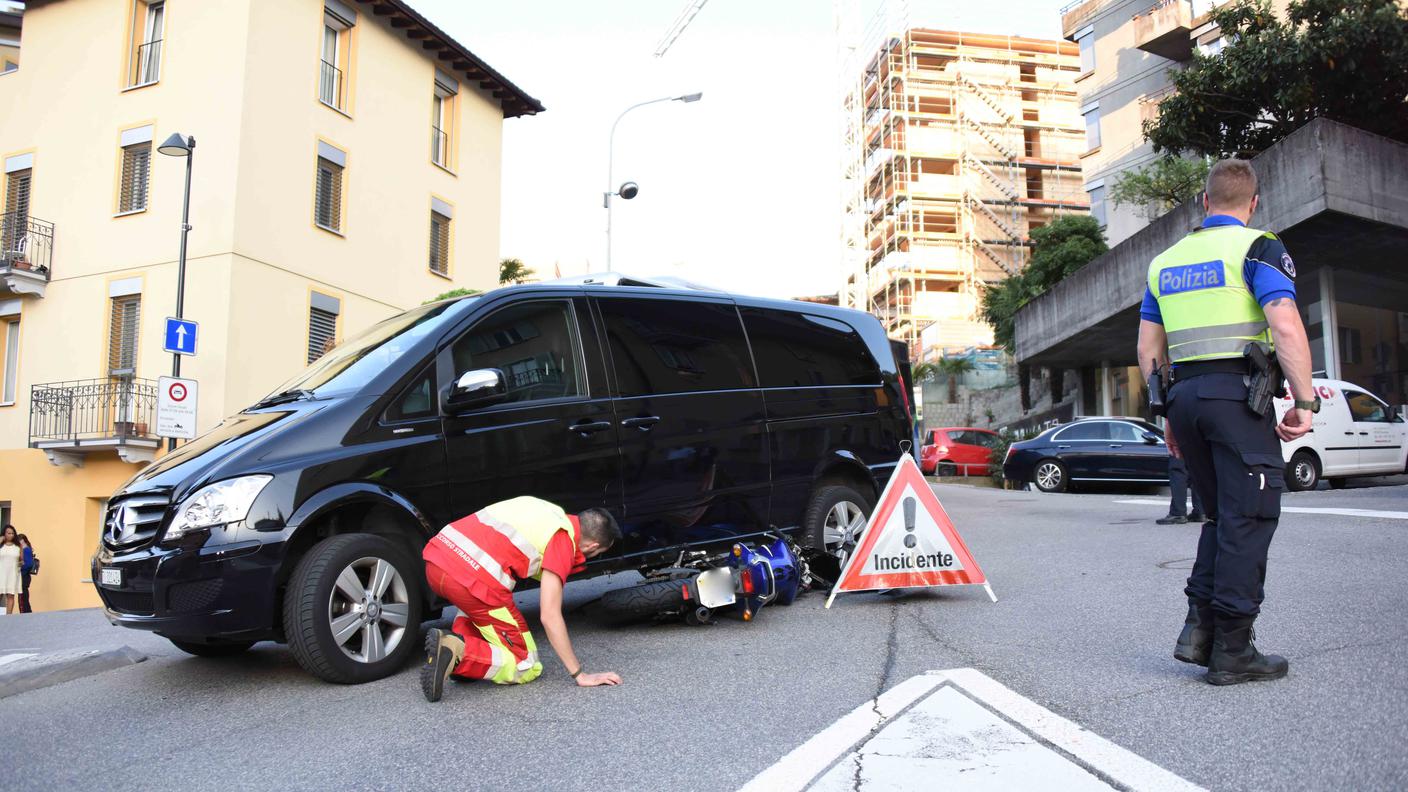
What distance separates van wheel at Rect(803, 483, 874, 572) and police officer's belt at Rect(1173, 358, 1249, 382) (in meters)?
2.88

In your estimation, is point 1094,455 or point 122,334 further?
point 122,334

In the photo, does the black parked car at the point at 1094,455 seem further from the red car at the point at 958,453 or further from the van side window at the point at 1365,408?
the red car at the point at 958,453

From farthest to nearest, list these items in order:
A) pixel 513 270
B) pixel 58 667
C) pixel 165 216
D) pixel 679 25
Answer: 1. pixel 679 25
2. pixel 513 270
3. pixel 165 216
4. pixel 58 667

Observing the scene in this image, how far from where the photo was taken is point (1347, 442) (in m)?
16.7

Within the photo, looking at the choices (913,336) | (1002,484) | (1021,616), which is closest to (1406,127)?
(1002,484)

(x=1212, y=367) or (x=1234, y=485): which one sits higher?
(x=1212, y=367)

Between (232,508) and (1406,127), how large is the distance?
25618 mm

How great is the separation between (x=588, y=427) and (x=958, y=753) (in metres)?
2.89

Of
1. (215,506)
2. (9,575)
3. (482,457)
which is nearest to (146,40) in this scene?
(9,575)

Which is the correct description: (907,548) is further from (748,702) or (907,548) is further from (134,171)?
(134,171)

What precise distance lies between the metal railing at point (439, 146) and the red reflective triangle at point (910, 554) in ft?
68.6

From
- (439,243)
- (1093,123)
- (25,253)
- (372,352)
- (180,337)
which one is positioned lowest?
Answer: (372,352)

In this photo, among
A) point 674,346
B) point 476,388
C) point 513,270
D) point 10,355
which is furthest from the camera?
point 513,270

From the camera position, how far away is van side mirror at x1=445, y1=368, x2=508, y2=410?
16.5ft
